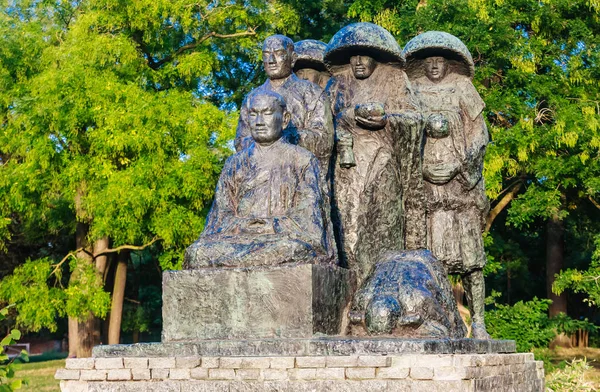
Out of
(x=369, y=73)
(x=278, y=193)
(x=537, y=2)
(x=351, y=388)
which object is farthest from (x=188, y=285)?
(x=537, y=2)

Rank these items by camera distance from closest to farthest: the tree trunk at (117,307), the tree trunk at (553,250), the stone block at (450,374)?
the stone block at (450,374) < the tree trunk at (117,307) < the tree trunk at (553,250)

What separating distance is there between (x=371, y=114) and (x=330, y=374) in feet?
10.00

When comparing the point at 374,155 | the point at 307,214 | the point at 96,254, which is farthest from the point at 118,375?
the point at 96,254

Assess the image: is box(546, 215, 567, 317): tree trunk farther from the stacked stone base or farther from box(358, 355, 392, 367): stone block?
box(358, 355, 392, 367): stone block

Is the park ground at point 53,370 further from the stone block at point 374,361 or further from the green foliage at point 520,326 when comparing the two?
the stone block at point 374,361

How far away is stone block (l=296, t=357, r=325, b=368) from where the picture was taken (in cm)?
627

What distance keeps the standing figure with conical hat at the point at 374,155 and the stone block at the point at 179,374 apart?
2.21 metres

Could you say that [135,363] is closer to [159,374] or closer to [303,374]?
[159,374]

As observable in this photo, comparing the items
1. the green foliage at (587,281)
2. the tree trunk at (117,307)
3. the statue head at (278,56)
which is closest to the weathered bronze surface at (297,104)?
the statue head at (278,56)

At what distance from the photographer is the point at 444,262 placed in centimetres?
921

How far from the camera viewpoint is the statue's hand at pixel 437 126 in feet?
30.1

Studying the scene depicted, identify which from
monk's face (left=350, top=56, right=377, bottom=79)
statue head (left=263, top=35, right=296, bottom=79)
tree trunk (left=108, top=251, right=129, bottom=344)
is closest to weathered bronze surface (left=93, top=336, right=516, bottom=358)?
statue head (left=263, top=35, right=296, bottom=79)

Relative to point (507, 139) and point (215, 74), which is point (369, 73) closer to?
point (507, 139)

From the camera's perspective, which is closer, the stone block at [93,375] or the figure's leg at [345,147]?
the stone block at [93,375]
